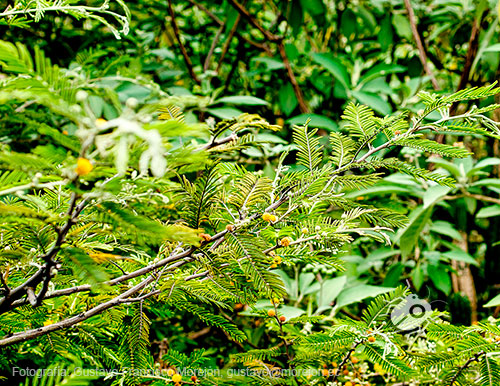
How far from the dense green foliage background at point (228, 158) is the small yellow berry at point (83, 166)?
0.05 ft

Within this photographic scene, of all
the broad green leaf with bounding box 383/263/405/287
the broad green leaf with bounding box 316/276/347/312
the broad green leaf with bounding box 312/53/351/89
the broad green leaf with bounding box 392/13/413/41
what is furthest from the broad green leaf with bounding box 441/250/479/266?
the broad green leaf with bounding box 392/13/413/41

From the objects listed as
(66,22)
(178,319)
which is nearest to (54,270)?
(178,319)

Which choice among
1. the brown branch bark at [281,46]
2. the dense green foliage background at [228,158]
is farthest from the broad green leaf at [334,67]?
the brown branch bark at [281,46]

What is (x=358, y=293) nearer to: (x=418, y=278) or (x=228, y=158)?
(x=418, y=278)

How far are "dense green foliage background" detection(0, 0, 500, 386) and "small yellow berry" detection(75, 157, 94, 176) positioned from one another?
0.01 m

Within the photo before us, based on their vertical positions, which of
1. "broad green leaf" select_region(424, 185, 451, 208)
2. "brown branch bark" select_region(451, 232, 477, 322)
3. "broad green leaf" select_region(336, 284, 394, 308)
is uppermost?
"broad green leaf" select_region(424, 185, 451, 208)

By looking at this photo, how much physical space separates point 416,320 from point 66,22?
206cm

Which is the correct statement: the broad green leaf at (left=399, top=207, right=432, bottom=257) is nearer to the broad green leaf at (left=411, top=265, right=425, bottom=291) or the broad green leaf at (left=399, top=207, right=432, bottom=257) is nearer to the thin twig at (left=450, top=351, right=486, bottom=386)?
the broad green leaf at (left=411, top=265, right=425, bottom=291)

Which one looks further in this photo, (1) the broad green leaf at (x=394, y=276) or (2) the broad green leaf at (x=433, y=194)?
(1) the broad green leaf at (x=394, y=276)

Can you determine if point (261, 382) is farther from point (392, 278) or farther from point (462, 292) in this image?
point (462, 292)

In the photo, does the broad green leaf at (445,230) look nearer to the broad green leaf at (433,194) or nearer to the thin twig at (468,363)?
the broad green leaf at (433,194)

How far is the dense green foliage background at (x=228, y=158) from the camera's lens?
0.46 m

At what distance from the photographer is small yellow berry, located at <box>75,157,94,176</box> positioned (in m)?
0.38

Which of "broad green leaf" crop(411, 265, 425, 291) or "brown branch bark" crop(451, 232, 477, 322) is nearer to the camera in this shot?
"broad green leaf" crop(411, 265, 425, 291)
